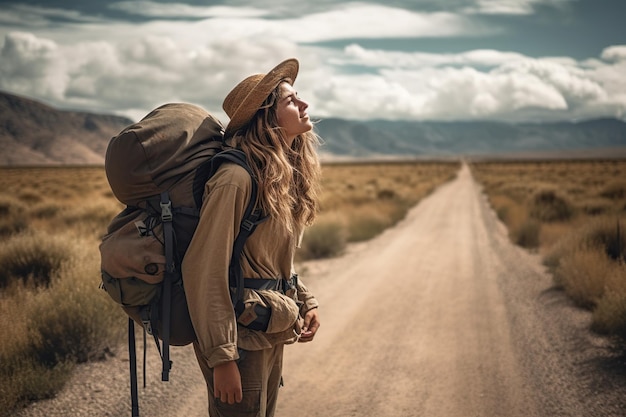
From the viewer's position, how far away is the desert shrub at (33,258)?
695cm

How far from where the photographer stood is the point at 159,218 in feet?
6.40

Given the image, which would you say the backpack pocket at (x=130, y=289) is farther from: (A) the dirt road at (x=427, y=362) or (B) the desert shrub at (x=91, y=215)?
(B) the desert shrub at (x=91, y=215)

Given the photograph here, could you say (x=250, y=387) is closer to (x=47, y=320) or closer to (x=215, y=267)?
(x=215, y=267)

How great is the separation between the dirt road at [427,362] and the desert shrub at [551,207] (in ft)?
23.8

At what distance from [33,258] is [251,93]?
624 cm

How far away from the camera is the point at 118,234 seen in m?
1.94

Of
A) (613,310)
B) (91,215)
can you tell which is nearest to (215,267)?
(613,310)

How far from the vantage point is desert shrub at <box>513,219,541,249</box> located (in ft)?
40.3

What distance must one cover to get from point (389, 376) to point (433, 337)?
4.28 ft

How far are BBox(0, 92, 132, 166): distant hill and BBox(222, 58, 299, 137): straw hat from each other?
13335cm

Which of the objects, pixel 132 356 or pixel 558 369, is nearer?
pixel 132 356

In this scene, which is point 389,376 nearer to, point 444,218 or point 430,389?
point 430,389

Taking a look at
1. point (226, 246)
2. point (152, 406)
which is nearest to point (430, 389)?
point (152, 406)

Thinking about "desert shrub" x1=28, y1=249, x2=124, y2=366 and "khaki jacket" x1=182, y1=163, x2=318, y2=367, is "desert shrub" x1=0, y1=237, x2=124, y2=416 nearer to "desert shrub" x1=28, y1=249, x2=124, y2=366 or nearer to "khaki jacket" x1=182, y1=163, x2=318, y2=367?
"desert shrub" x1=28, y1=249, x2=124, y2=366
